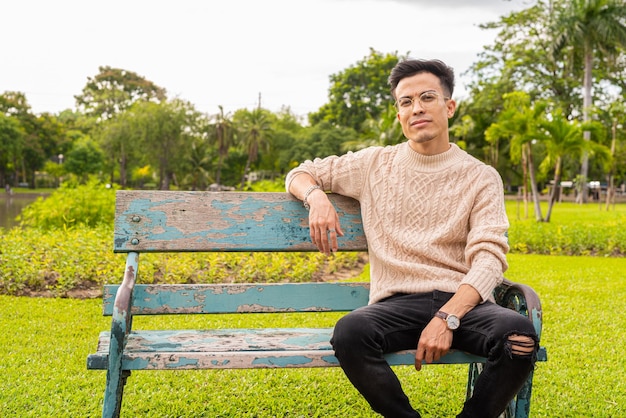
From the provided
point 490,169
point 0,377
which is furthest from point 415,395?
point 0,377

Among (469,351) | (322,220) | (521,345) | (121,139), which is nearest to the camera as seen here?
(521,345)

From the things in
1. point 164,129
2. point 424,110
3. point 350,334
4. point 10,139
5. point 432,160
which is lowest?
point 350,334

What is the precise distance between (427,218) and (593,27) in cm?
2692

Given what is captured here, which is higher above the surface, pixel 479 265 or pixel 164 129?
pixel 164 129

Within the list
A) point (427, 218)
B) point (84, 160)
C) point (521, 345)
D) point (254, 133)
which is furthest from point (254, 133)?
point (521, 345)

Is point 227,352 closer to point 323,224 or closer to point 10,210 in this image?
point 323,224

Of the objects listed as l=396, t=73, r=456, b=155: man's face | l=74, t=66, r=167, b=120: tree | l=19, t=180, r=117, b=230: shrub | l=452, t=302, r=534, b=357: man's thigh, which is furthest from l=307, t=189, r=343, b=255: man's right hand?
l=74, t=66, r=167, b=120: tree

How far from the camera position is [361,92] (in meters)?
48.1

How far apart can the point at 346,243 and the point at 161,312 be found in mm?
913

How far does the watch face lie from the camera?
2.35 m

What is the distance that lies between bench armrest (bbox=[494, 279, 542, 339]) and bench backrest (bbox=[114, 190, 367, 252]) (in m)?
0.67

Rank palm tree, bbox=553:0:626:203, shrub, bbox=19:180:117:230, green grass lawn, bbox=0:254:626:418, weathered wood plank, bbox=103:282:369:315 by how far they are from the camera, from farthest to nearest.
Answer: palm tree, bbox=553:0:626:203 < shrub, bbox=19:180:117:230 < green grass lawn, bbox=0:254:626:418 < weathered wood plank, bbox=103:282:369:315

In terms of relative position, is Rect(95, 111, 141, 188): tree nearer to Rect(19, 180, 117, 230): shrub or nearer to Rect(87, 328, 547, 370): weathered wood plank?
Rect(19, 180, 117, 230): shrub

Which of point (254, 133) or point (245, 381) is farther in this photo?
point (254, 133)
